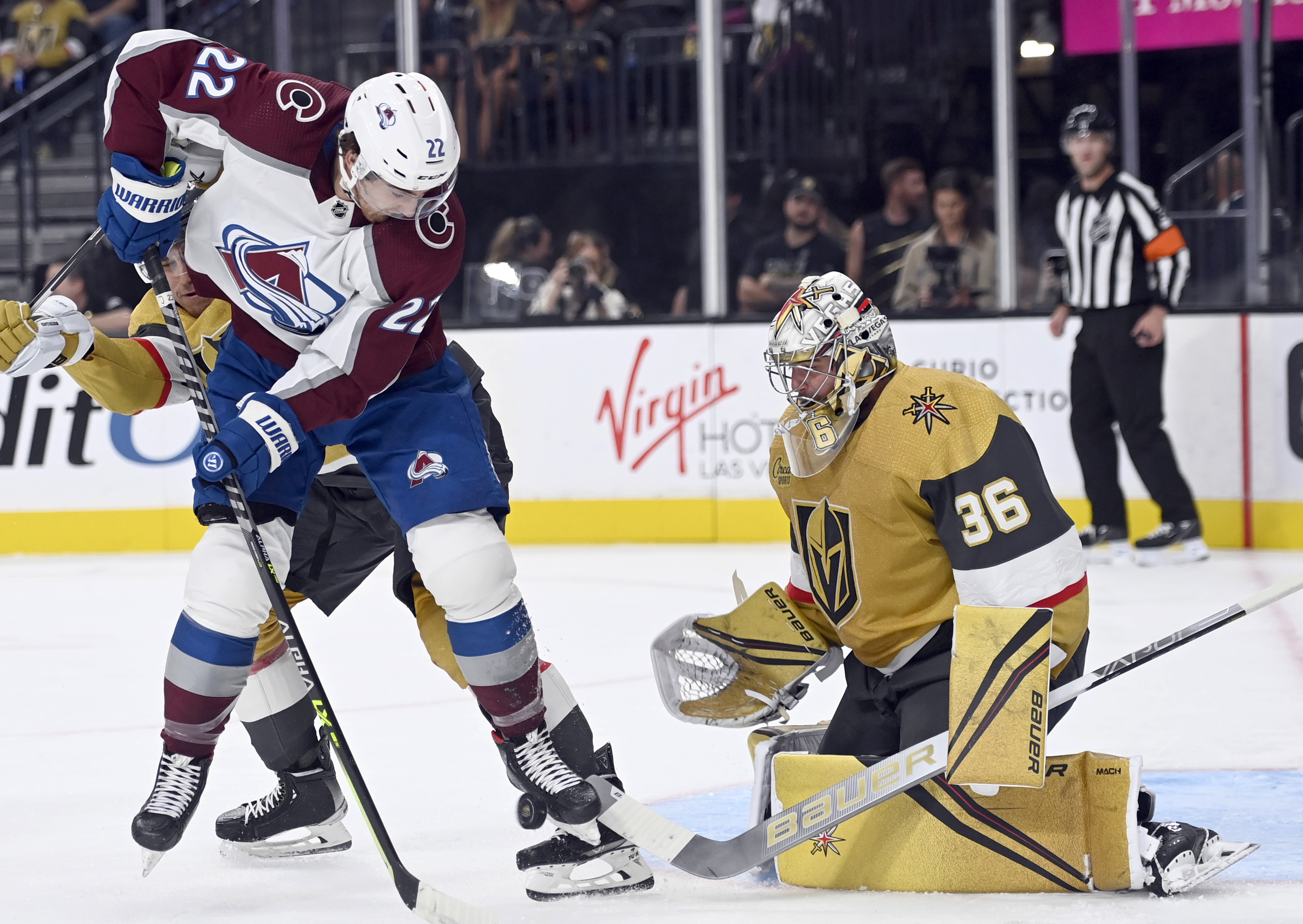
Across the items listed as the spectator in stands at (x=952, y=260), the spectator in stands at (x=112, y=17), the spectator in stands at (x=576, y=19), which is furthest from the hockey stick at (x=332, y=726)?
the spectator in stands at (x=112, y=17)

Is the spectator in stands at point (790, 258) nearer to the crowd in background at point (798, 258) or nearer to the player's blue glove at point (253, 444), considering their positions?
the crowd in background at point (798, 258)

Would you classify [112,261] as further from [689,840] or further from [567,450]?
[689,840]

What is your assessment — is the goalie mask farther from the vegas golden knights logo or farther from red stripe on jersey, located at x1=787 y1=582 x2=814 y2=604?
red stripe on jersey, located at x1=787 y1=582 x2=814 y2=604

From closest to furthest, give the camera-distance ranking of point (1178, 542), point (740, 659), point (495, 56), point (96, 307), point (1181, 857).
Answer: point (1181, 857)
point (740, 659)
point (1178, 542)
point (96, 307)
point (495, 56)

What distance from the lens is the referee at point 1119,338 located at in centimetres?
514

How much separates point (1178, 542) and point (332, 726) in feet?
11.9

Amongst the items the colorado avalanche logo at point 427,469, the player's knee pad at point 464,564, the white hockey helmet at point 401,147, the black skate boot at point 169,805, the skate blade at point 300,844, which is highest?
the white hockey helmet at point 401,147

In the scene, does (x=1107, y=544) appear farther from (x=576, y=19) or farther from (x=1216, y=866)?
(x=1216, y=866)

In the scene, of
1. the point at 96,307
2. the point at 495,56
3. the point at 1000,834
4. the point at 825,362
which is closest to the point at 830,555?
the point at 825,362

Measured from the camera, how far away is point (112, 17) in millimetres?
7152

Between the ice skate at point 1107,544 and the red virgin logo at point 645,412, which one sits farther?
the red virgin logo at point 645,412

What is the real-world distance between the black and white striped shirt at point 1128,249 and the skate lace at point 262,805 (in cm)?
353

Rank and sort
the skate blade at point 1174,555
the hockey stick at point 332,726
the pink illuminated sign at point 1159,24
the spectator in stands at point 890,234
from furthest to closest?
1. the pink illuminated sign at point 1159,24
2. the spectator in stands at point 890,234
3. the skate blade at point 1174,555
4. the hockey stick at point 332,726

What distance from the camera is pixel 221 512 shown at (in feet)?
6.98
